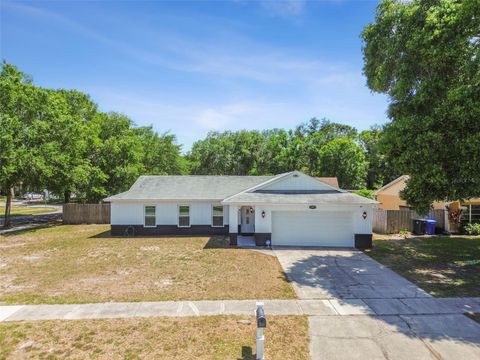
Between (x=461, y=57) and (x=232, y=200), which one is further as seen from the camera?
(x=232, y=200)

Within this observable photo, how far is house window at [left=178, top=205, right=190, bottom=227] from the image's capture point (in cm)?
2150

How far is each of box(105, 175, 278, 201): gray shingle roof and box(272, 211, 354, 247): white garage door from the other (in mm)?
5021

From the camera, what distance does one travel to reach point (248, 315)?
27.9 ft

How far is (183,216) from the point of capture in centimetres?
2155

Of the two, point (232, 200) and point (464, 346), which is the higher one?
point (232, 200)

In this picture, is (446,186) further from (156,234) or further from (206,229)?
(156,234)

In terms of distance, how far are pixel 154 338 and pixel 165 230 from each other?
1440cm

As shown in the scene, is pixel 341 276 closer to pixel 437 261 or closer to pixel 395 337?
pixel 395 337

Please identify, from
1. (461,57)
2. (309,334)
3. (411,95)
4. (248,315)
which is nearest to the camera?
(309,334)

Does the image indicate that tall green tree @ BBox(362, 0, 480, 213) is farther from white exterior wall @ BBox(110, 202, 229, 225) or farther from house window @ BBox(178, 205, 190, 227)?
house window @ BBox(178, 205, 190, 227)

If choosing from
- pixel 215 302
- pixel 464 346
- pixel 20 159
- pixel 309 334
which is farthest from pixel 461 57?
pixel 20 159

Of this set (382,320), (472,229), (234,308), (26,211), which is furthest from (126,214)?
(26,211)

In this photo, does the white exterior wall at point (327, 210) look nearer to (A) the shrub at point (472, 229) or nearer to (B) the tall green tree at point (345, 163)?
(A) the shrub at point (472, 229)

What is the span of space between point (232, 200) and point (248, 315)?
9.86 metres
